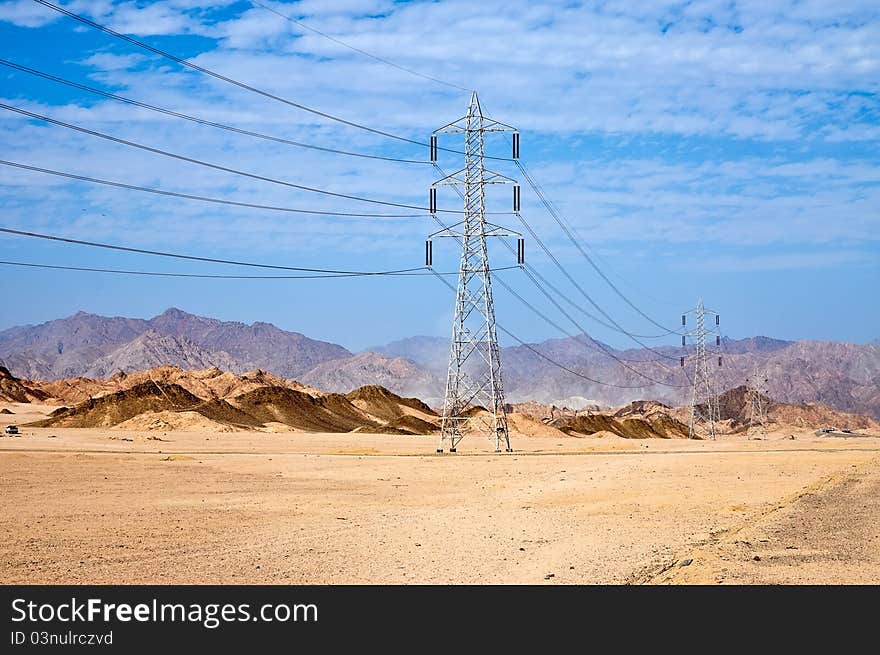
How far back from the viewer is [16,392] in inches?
6009

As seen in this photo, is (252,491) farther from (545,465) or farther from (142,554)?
(545,465)

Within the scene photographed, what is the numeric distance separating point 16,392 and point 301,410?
197 feet

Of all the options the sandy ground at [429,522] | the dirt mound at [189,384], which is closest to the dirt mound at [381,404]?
the dirt mound at [189,384]

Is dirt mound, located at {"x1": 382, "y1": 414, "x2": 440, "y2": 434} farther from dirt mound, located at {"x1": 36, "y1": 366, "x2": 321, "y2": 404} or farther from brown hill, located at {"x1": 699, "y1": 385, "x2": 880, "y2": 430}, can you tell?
brown hill, located at {"x1": 699, "y1": 385, "x2": 880, "y2": 430}

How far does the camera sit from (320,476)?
39688 millimetres

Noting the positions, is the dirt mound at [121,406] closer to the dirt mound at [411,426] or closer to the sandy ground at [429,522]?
the dirt mound at [411,426]

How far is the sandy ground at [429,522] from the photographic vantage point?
16.8 meters

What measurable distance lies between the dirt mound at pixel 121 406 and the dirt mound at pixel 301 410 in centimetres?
668

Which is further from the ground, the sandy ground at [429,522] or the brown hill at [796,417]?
the brown hill at [796,417]

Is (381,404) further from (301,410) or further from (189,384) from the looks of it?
(189,384)
